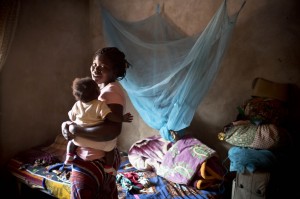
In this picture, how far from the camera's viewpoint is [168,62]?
2211mm

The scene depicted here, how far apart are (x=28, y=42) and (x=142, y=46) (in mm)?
1356

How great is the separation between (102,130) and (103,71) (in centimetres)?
35

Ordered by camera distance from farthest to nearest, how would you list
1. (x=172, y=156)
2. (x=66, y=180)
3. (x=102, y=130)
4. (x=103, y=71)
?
(x=172, y=156) → (x=66, y=180) → (x=103, y=71) → (x=102, y=130)

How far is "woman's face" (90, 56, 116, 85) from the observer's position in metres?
1.40

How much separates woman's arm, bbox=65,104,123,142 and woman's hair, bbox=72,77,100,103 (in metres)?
0.12

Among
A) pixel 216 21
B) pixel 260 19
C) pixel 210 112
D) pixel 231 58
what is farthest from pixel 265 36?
pixel 210 112

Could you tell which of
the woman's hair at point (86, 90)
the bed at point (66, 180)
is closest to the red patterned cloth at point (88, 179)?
the woman's hair at point (86, 90)

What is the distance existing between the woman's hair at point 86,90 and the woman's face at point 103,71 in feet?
0.23

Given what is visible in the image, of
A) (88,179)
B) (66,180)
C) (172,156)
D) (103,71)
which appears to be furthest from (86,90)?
(172,156)

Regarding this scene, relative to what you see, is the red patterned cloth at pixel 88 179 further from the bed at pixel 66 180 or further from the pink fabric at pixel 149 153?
the pink fabric at pixel 149 153

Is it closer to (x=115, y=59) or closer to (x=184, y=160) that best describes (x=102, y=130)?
(x=115, y=59)

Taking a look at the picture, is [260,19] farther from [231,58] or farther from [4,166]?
[4,166]

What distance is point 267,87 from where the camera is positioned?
6.95ft

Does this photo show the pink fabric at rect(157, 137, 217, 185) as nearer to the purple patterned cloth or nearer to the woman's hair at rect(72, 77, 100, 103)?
the purple patterned cloth
